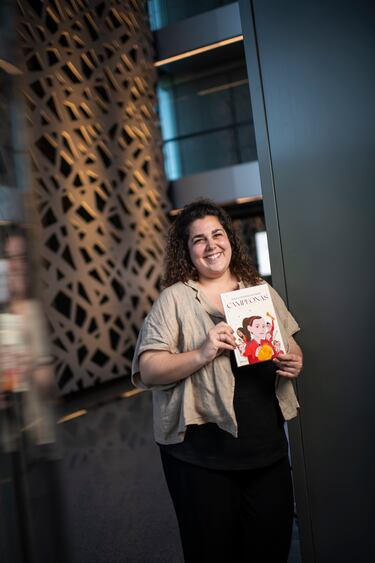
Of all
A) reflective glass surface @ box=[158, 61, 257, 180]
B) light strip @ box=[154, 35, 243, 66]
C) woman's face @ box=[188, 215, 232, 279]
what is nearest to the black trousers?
woman's face @ box=[188, 215, 232, 279]

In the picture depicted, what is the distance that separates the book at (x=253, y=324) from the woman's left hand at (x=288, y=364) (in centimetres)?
3

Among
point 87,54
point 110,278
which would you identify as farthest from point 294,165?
point 87,54

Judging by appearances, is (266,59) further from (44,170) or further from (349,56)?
(44,170)

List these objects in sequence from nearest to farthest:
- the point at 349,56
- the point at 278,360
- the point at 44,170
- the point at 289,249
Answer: the point at 278,360 → the point at 349,56 → the point at 289,249 → the point at 44,170

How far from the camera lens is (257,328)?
170 cm

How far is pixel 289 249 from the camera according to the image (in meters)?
2.01

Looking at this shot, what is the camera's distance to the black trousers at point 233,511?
174 cm

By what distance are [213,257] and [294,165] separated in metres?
0.51

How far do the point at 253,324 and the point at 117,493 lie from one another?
115 inches

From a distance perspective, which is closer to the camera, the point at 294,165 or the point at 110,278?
the point at 294,165

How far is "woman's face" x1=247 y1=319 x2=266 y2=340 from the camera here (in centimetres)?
168

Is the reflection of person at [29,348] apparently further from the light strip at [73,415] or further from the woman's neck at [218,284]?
the light strip at [73,415]

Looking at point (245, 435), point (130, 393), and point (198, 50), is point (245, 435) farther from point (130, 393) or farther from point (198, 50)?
point (198, 50)

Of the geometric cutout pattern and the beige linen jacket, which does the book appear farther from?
the geometric cutout pattern
